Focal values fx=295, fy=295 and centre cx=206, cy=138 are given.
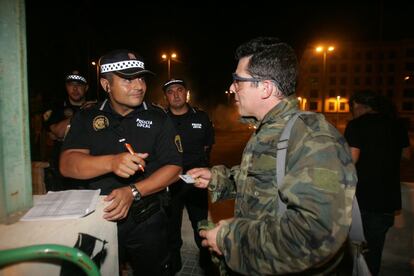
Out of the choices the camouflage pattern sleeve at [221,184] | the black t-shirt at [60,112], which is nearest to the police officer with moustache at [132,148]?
the camouflage pattern sleeve at [221,184]

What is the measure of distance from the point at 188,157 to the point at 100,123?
2296mm

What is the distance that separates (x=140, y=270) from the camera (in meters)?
2.72

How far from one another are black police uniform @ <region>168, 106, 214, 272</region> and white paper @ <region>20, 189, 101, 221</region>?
Answer: 7.28ft

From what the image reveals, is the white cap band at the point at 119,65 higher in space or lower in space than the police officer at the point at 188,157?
higher

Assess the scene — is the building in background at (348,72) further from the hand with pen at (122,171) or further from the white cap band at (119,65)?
the hand with pen at (122,171)

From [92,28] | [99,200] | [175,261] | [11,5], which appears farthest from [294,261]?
[92,28]

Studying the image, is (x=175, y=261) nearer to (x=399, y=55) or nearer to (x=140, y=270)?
(x=140, y=270)

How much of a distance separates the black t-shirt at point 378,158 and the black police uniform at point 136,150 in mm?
2174

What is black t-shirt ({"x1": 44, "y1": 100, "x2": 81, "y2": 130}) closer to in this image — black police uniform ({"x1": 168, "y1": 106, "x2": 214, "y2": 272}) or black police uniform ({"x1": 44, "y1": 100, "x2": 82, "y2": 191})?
black police uniform ({"x1": 44, "y1": 100, "x2": 82, "y2": 191})

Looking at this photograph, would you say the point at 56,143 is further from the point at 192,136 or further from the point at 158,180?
the point at 158,180

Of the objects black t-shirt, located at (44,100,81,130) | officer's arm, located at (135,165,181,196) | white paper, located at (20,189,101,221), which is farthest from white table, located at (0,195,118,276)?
black t-shirt, located at (44,100,81,130)

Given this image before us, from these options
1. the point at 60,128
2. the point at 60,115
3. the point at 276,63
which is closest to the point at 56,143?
the point at 60,128

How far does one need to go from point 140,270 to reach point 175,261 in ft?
4.92

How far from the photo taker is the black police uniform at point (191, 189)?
4.29m
